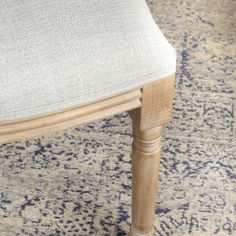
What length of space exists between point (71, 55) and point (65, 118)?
0.30 ft

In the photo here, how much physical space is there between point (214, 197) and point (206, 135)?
0.56ft

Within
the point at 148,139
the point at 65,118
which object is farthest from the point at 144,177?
the point at 65,118

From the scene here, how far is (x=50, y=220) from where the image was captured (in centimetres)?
109

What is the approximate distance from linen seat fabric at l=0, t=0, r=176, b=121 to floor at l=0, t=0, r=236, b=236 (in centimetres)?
42

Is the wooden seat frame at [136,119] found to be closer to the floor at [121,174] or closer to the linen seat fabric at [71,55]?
the linen seat fabric at [71,55]

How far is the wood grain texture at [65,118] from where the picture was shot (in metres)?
0.75

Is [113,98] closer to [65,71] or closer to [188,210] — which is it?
[65,71]

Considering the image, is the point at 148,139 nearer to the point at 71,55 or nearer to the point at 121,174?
the point at 71,55

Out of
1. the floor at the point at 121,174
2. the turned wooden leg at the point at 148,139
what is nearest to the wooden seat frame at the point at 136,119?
the turned wooden leg at the point at 148,139

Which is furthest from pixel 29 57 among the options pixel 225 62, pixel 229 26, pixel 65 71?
pixel 229 26

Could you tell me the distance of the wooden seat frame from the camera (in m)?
0.76

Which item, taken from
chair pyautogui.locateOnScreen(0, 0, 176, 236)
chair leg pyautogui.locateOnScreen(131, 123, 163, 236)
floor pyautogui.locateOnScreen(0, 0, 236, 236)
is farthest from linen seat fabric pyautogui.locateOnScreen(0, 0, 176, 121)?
floor pyautogui.locateOnScreen(0, 0, 236, 236)

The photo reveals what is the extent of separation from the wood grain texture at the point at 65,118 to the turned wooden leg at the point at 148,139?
0.02 meters

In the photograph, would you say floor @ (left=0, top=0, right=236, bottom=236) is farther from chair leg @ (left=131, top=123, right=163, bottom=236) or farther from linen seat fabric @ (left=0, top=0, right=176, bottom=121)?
linen seat fabric @ (left=0, top=0, right=176, bottom=121)
